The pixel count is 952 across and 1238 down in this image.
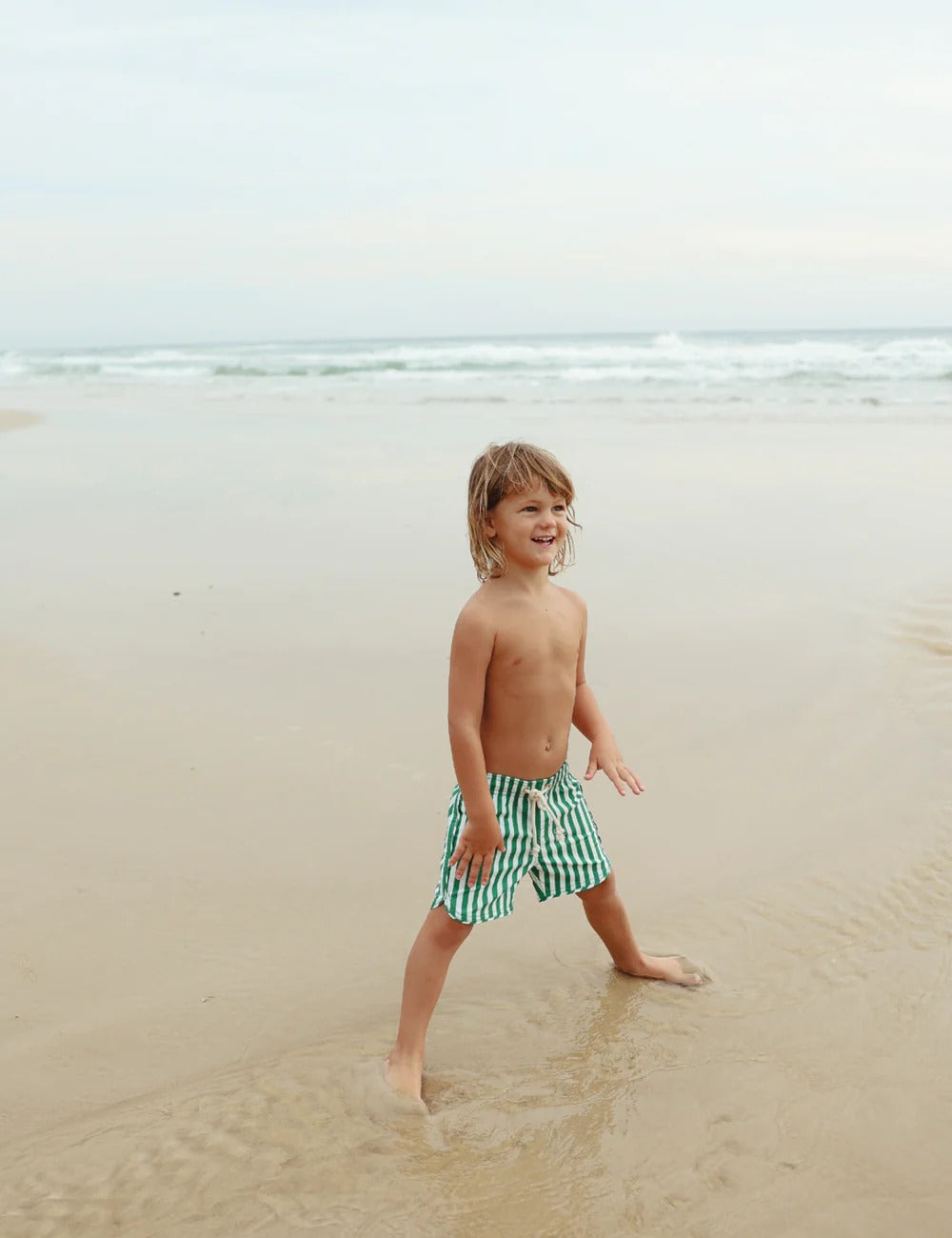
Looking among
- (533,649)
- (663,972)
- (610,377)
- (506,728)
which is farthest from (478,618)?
(610,377)

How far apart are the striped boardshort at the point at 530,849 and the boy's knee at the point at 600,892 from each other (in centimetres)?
6

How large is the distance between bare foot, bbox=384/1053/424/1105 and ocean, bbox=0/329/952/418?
42.5ft

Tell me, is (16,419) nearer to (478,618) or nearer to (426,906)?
(426,906)

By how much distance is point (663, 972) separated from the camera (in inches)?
107

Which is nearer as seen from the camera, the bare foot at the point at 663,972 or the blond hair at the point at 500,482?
the blond hair at the point at 500,482

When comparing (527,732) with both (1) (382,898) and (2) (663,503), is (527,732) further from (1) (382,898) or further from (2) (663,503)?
(2) (663,503)

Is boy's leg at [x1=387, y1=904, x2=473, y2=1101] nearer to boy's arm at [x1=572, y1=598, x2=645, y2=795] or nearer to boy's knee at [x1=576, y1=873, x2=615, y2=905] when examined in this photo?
boy's knee at [x1=576, y1=873, x2=615, y2=905]

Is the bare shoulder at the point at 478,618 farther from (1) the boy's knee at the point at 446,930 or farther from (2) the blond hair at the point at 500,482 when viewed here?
(1) the boy's knee at the point at 446,930

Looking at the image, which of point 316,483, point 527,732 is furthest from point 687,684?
point 316,483

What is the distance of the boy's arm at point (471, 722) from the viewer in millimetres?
2328

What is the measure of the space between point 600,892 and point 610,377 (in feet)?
72.7

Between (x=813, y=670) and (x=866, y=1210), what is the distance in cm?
298

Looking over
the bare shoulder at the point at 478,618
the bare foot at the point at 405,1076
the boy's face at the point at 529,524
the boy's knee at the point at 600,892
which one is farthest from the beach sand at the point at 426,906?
the boy's face at the point at 529,524

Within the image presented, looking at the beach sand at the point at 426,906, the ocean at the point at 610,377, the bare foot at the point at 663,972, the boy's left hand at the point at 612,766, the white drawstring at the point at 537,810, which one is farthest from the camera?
the ocean at the point at 610,377
